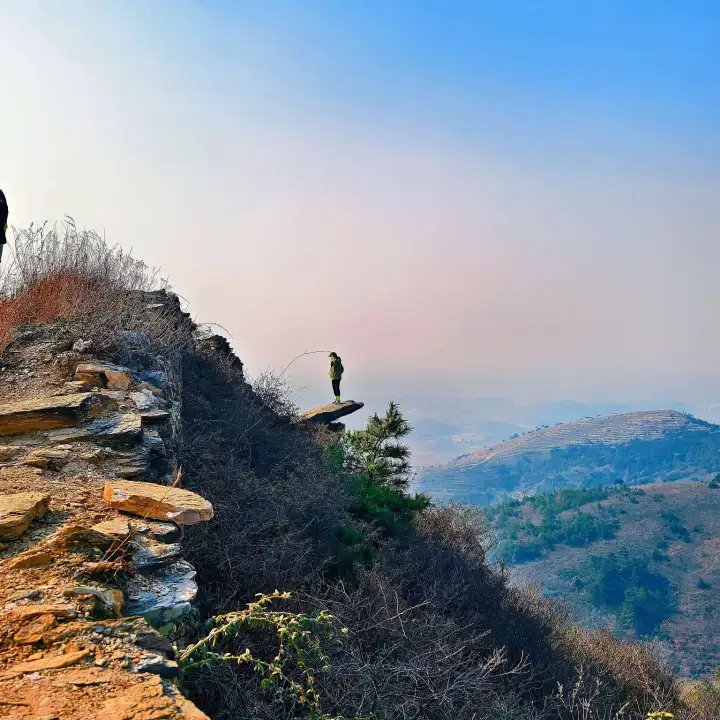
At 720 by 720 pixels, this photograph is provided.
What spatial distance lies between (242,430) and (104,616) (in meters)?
7.72

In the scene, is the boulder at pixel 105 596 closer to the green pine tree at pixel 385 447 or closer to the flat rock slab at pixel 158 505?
the flat rock slab at pixel 158 505

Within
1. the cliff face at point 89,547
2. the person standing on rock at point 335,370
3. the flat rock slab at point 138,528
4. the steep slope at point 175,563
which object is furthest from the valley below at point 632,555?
the flat rock slab at point 138,528

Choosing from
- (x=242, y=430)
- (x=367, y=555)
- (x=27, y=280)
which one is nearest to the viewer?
(x=27, y=280)

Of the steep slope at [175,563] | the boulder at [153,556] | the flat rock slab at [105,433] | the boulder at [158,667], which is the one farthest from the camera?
the flat rock slab at [105,433]

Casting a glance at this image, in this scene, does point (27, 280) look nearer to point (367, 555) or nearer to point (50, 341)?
point (50, 341)

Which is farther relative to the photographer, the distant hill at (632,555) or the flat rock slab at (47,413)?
the distant hill at (632,555)

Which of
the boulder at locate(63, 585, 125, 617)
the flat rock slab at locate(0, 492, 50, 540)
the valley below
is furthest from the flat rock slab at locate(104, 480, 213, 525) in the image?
the valley below

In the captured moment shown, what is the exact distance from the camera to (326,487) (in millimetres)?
9578

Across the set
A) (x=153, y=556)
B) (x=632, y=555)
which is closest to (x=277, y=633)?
(x=153, y=556)

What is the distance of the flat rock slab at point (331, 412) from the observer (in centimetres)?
2098

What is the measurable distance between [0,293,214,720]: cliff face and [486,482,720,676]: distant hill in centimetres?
8647

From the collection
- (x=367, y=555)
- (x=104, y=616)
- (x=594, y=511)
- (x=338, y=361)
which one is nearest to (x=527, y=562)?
(x=594, y=511)

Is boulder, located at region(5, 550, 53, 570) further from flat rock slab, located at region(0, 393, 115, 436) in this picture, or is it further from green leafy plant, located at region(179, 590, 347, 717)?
flat rock slab, located at region(0, 393, 115, 436)

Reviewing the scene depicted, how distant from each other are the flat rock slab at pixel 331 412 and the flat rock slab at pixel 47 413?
15352mm
